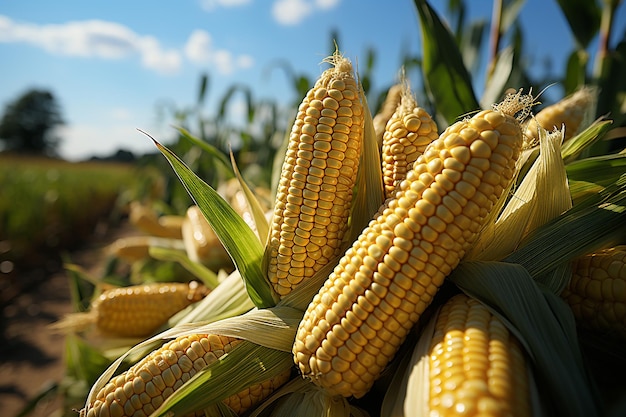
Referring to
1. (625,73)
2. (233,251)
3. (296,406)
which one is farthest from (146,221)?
(625,73)

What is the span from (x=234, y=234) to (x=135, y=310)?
638 mm

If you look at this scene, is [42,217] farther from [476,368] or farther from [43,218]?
[476,368]

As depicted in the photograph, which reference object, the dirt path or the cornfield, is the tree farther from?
the cornfield

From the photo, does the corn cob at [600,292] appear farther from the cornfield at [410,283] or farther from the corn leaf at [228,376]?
the corn leaf at [228,376]

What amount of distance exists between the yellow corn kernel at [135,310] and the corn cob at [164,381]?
448 millimetres

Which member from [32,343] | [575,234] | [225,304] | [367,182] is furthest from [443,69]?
[32,343]

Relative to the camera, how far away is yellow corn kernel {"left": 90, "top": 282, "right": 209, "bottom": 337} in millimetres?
1439

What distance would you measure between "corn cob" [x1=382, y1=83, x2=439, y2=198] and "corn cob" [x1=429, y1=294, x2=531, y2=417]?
0.36 metres

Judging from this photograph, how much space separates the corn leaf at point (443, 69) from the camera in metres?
1.65

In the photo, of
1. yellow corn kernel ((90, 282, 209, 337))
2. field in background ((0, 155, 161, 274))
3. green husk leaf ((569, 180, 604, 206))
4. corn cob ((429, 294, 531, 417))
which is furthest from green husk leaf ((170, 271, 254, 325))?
field in background ((0, 155, 161, 274))

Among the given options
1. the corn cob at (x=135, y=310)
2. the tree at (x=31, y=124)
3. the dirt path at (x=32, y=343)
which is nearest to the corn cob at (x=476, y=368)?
the corn cob at (x=135, y=310)

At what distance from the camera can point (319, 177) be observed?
0.95 m

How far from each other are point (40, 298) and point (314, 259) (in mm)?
6727

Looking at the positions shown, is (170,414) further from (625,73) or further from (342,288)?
(625,73)
